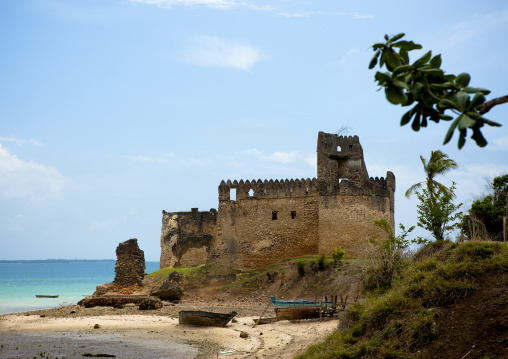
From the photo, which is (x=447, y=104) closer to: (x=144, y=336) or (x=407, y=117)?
(x=407, y=117)

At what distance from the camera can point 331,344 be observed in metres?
11.9

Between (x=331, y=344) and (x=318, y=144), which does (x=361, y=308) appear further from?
(x=318, y=144)

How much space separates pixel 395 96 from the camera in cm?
464

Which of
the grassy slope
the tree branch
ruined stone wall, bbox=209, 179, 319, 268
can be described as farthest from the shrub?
the tree branch

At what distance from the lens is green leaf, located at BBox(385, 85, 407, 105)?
15.2 feet

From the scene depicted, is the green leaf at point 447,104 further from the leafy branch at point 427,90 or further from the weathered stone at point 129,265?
the weathered stone at point 129,265

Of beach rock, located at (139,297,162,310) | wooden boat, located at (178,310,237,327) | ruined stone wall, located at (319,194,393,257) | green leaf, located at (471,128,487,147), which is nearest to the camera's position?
green leaf, located at (471,128,487,147)

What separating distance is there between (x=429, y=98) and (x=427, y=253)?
12.3 metres

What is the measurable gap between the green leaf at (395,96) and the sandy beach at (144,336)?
389 inches

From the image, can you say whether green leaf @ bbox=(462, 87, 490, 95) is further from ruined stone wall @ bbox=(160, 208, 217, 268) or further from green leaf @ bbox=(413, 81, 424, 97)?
ruined stone wall @ bbox=(160, 208, 217, 268)

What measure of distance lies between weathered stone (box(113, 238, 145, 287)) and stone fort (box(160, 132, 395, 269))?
4520 millimetres

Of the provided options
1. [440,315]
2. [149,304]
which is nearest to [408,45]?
[440,315]

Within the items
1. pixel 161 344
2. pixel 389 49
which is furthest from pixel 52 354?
pixel 389 49

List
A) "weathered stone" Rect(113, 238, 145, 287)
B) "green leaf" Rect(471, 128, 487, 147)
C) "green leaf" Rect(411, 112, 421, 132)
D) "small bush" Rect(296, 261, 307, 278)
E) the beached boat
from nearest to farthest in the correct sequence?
"green leaf" Rect(471, 128, 487, 147) < "green leaf" Rect(411, 112, 421, 132) < the beached boat < "small bush" Rect(296, 261, 307, 278) < "weathered stone" Rect(113, 238, 145, 287)
